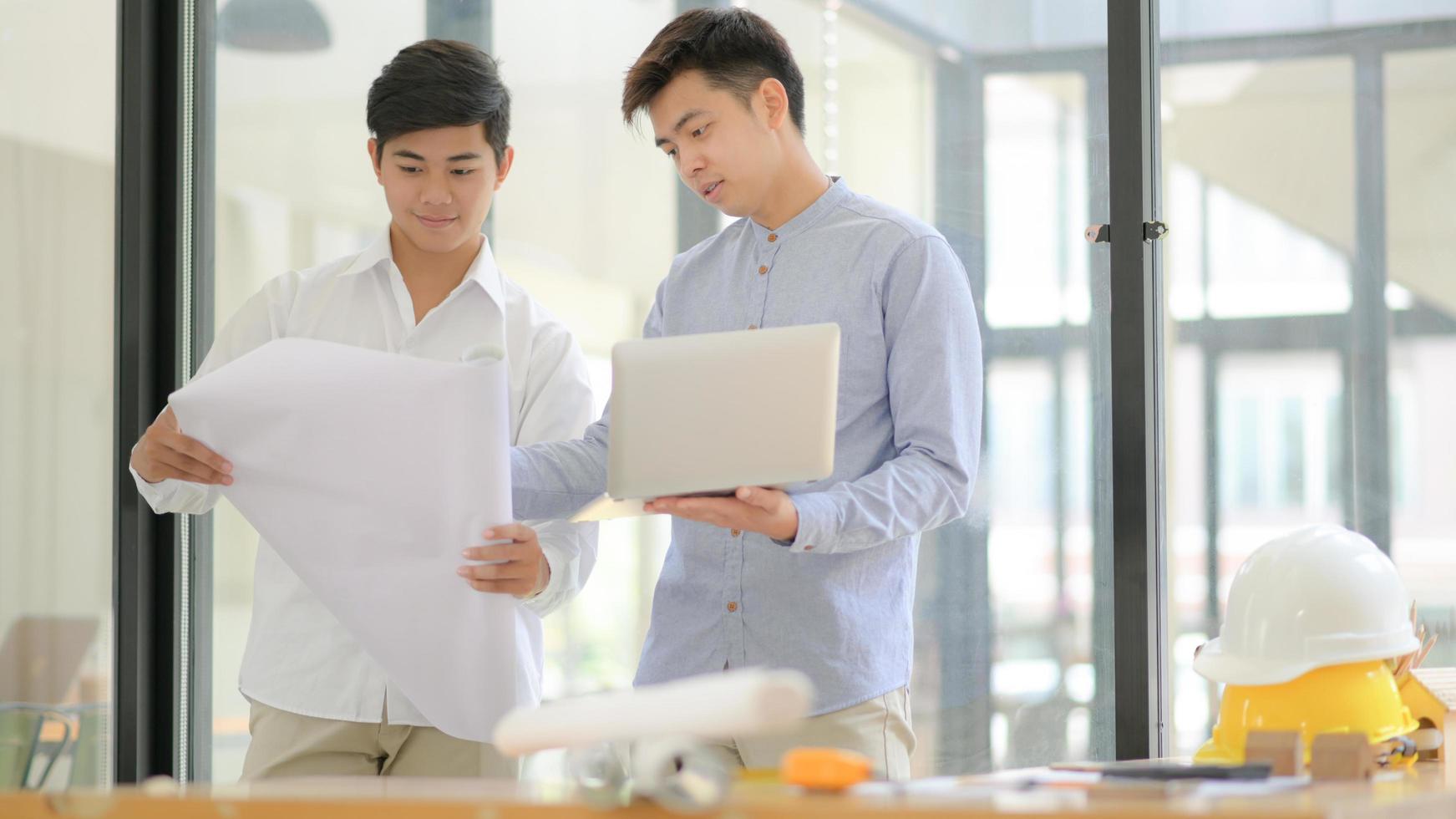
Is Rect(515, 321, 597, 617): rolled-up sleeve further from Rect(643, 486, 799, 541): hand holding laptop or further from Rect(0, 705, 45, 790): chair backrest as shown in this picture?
Rect(0, 705, 45, 790): chair backrest

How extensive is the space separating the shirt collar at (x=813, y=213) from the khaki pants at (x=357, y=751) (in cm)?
75

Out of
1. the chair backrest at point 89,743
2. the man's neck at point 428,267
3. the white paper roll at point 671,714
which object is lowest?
the chair backrest at point 89,743

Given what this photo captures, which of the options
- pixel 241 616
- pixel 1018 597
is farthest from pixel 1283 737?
pixel 241 616

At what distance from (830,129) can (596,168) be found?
1.43 ft

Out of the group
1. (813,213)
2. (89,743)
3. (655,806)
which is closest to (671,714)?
(655,806)

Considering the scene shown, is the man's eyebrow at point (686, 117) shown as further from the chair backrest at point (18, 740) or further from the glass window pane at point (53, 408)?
the chair backrest at point (18, 740)

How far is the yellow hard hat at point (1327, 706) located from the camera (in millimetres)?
1422

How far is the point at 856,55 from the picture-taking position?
2.29 m

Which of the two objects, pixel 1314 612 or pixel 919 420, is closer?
pixel 1314 612

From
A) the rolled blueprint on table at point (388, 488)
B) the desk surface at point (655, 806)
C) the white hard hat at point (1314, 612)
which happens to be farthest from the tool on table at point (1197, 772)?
the rolled blueprint on table at point (388, 488)

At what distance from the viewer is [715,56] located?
1.78 m

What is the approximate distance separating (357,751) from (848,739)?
66cm

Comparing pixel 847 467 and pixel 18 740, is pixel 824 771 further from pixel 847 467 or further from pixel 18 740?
pixel 18 740

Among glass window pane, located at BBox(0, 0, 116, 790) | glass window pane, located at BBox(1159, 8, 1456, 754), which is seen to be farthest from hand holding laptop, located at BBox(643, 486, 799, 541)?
glass window pane, located at BBox(0, 0, 116, 790)
